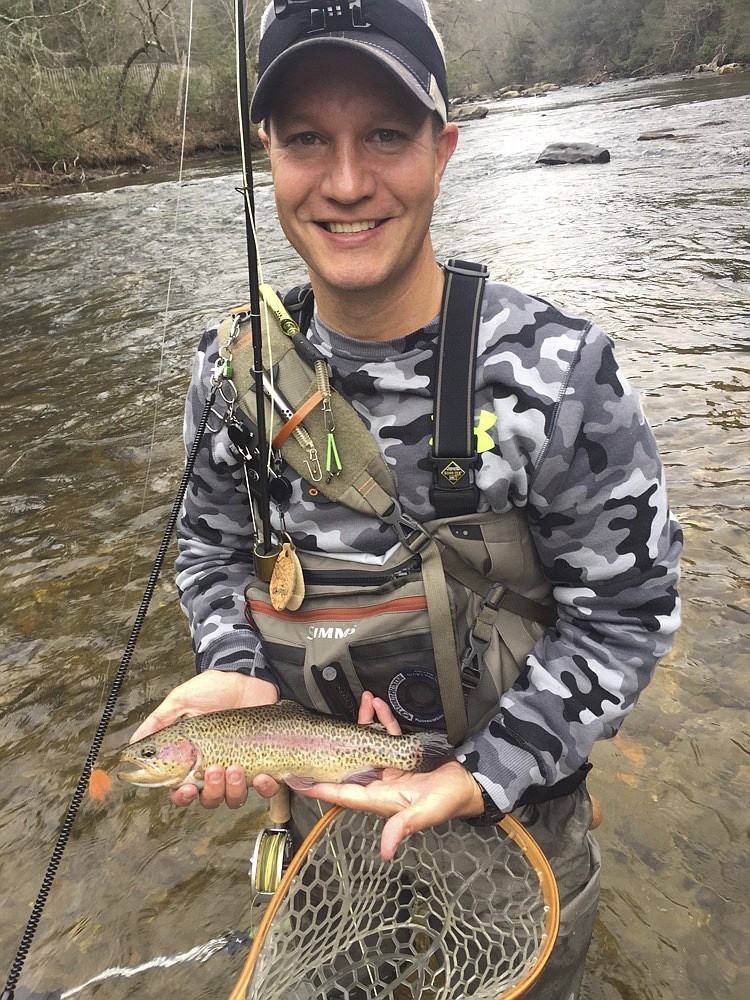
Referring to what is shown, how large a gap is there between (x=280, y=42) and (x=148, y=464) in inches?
177

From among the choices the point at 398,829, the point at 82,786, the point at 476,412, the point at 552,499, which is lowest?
the point at 82,786

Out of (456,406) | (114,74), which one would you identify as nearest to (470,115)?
(114,74)

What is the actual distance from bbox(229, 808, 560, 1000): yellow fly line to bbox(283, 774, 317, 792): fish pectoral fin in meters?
0.10

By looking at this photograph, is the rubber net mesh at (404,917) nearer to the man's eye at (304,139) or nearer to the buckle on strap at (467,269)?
the buckle on strap at (467,269)

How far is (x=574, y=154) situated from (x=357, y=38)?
1736 cm

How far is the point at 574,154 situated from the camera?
16.9 meters

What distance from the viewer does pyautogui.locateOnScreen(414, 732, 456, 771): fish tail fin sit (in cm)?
197

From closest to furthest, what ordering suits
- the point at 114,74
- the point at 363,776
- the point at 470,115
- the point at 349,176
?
the point at 349,176 < the point at 363,776 < the point at 114,74 < the point at 470,115

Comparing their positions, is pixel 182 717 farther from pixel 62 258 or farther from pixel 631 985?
pixel 62 258

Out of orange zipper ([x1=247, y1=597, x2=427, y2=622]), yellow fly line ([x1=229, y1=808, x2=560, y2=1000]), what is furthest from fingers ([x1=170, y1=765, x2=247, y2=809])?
orange zipper ([x1=247, y1=597, x2=427, y2=622])

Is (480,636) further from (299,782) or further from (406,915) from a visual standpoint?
(406,915)

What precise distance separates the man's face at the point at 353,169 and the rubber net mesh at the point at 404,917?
151 centimetres

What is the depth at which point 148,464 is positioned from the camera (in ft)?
19.1

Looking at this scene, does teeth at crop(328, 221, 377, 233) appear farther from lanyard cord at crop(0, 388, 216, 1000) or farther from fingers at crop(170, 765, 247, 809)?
fingers at crop(170, 765, 247, 809)
